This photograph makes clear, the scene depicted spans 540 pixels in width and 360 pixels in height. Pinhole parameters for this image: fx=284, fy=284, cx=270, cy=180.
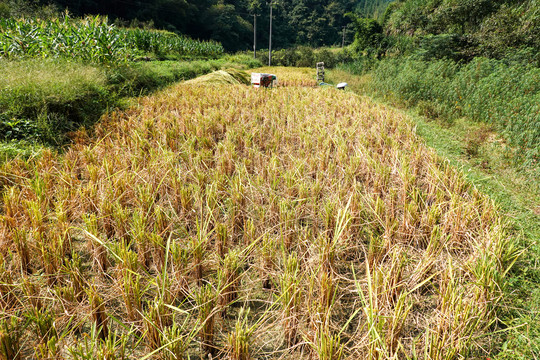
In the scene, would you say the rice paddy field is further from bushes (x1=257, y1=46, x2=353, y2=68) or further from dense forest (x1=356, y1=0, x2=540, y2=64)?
bushes (x1=257, y1=46, x2=353, y2=68)

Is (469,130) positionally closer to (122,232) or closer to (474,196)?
(474,196)

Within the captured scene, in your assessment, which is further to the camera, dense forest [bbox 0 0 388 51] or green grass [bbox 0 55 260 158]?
dense forest [bbox 0 0 388 51]

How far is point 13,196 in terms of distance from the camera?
7.13 ft

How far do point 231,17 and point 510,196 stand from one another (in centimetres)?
4603

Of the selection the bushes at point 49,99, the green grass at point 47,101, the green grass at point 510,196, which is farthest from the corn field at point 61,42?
the green grass at point 510,196

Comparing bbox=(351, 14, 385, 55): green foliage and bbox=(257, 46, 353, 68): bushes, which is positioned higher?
bbox=(351, 14, 385, 55): green foliage

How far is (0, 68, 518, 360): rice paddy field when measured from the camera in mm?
1306

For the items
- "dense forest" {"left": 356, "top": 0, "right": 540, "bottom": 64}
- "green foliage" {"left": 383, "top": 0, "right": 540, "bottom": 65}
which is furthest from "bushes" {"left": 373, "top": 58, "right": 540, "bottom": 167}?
"green foliage" {"left": 383, "top": 0, "right": 540, "bottom": 65}

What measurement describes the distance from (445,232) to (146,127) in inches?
Answer: 158

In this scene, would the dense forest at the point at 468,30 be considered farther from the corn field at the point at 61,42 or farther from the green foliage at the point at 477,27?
the corn field at the point at 61,42

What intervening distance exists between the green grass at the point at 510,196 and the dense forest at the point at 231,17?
21599 millimetres

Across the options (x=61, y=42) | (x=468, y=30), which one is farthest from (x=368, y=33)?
(x=61, y=42)

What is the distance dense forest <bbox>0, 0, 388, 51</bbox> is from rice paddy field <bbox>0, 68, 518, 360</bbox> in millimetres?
20935

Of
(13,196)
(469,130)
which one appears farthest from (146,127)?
(469,130)
